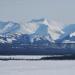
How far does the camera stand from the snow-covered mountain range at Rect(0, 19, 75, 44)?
363 centimetres

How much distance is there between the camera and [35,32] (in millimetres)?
3646

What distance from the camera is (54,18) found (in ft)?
12.1

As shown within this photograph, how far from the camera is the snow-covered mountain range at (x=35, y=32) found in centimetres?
363

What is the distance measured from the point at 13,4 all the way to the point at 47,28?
0.66 m
